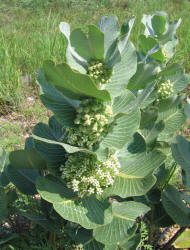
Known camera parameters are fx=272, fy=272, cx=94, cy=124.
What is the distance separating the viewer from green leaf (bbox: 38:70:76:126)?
1.09m

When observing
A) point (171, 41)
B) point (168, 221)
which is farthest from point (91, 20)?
point (168, 221)

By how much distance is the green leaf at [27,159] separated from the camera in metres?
1.24

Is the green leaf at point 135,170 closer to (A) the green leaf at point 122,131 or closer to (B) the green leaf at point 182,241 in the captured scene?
(A) the green leaf at point 122,131

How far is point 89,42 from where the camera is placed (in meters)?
0.90

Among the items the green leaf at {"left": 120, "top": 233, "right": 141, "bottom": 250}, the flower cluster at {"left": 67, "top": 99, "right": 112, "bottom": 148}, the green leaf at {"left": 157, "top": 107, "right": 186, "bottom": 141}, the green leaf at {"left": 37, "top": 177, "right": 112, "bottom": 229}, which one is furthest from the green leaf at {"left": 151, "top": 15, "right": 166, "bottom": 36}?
the green leaf at {"left": 120, "top": 233, "right": 141, "bottom": 250}

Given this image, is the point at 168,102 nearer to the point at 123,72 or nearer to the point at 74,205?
the point at 123,72

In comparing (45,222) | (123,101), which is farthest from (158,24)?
(45,222)

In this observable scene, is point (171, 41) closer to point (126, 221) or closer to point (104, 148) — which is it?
point (104, 148)

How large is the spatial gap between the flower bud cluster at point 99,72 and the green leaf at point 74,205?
1.67ft

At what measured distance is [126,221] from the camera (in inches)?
51.1

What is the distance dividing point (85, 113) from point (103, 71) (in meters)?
0.17

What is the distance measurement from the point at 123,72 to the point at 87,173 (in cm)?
44

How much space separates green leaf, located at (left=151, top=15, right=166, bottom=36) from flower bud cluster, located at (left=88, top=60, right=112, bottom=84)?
82 centimetres

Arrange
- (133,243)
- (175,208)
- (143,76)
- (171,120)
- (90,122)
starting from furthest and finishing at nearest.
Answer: (171,120)
(175,208)
(133,243)
(143,76)
(90,122)
